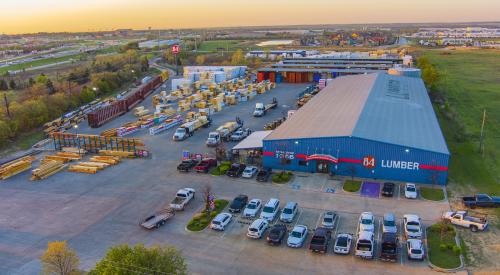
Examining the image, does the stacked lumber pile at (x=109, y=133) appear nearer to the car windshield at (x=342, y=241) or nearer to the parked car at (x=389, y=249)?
the car windshield at (x=342, y=241)

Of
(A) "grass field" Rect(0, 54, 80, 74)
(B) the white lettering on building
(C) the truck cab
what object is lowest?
(C) the truck cab

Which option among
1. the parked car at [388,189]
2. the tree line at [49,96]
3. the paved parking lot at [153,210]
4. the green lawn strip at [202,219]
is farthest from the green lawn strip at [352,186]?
the tree line at [49,96]

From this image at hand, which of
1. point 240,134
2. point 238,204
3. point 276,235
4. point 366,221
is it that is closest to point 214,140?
point 240,134

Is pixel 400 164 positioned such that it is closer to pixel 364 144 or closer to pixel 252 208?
pixel 364 144

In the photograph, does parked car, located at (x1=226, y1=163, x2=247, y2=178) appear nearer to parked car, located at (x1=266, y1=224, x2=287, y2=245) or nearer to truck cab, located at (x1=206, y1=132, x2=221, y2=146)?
truck cab, located at (x1=206, y1=132, x2=221, y2=146)

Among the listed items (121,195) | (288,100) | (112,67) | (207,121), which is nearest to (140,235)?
(121,195)

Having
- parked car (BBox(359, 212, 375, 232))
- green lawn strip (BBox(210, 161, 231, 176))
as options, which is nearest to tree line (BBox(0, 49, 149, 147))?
green lawn strip (BBox(210, 161, 231, 176))
